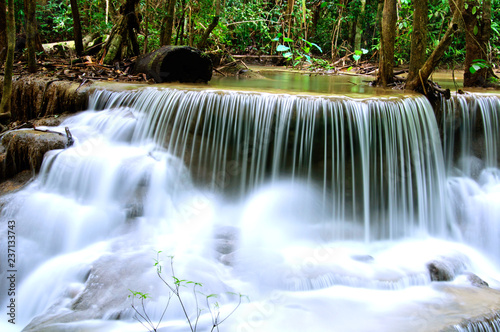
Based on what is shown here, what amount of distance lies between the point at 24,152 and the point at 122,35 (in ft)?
14.7

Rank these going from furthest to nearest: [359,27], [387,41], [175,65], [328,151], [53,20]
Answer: [359,27]
[53,20]
[387,41]
[175,65]
[328,151]

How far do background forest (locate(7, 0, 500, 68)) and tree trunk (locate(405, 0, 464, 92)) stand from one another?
222cm

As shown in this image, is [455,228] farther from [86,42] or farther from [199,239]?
[86,42]

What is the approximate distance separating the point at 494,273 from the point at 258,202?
115 inches

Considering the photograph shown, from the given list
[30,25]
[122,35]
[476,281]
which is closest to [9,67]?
[30,25]

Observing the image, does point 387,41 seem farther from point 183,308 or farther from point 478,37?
point 183,308

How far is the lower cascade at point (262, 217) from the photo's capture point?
3900 mm

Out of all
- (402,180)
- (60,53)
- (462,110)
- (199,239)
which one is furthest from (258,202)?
(60,53)

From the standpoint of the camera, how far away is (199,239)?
4977 millimetres

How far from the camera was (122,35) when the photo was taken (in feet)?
29.8

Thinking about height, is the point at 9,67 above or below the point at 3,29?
below

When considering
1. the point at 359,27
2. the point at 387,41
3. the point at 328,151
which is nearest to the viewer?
the point at 328,151

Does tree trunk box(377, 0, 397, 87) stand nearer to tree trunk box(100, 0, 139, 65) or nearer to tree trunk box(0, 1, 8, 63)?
tree trunk box(100, 0, 139, 65)

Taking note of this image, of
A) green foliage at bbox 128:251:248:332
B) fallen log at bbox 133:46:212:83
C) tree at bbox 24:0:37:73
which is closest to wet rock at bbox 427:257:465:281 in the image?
green foliage at bbox 128:251:248:332
